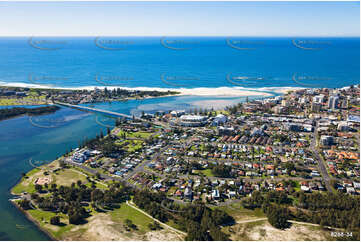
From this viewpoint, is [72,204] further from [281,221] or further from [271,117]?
[271,117]

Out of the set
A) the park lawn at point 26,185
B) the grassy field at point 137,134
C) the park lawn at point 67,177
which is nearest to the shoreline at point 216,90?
the grassy field at point 137,134

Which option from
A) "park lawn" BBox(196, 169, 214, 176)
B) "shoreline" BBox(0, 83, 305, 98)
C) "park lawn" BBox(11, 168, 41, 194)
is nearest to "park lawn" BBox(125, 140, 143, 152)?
"park lawn" BBox(196, 169, 214, 176)

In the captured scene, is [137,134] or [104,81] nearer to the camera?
[137,134]

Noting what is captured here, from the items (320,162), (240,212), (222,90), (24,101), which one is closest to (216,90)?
(222,90)

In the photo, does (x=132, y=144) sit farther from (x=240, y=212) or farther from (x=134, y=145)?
(x=240, y=212)

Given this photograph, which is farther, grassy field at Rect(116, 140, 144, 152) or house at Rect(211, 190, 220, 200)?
grassy field at Rect(116, 140, 144, 152)

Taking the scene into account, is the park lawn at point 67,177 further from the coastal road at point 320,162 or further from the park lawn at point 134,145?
the coastal road at point 320,162

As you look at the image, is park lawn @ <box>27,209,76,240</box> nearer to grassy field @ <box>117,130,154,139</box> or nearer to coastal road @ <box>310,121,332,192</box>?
grassy field @ <box>117,130,154,139</box>

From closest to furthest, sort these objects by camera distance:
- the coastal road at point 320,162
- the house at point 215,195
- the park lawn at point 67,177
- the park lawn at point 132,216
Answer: the park lawn at point 132,216 → the house at point 215,195 → the coastal road at point 320,162 → the park lawn at point 67,177
